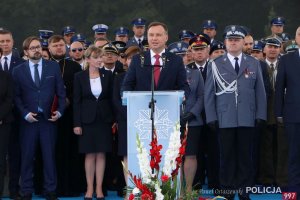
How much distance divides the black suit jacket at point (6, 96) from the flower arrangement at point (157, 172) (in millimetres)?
3577

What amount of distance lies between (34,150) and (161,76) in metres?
2.60

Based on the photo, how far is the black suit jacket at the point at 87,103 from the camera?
480 inches

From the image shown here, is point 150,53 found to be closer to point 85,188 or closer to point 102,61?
point 102,61

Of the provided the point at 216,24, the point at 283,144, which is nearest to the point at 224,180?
the point at 283,144

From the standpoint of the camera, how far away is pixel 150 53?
10.5 meters

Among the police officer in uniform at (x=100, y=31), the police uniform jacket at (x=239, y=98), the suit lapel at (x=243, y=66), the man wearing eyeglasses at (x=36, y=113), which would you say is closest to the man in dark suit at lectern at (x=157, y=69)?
the police uniform jacket at (x=239, y=98)

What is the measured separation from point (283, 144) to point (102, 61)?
9.58ft

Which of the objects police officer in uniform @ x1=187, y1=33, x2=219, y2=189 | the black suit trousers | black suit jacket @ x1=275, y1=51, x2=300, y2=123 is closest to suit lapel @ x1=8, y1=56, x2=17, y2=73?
the black suit trousers

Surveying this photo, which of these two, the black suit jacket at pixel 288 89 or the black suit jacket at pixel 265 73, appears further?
the black suit jacket at pixel 265 73

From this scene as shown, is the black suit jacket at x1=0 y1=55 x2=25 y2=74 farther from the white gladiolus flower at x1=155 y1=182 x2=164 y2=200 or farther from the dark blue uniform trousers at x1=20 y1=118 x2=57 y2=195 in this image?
the white gladiolus flower at x1=155 y1=182 x2=164 y2=200

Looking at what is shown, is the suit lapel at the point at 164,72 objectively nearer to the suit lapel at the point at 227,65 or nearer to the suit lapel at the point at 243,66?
the suit lapel at the point at 227,65

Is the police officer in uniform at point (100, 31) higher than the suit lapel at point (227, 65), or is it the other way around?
the police officer in uniform at point (100, 31)

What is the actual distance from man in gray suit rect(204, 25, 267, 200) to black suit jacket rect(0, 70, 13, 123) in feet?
8.52

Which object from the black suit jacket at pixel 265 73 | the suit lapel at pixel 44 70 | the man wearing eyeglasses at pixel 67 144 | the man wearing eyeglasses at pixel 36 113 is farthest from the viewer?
the man wearing eyeglasses at pixel 67 144
